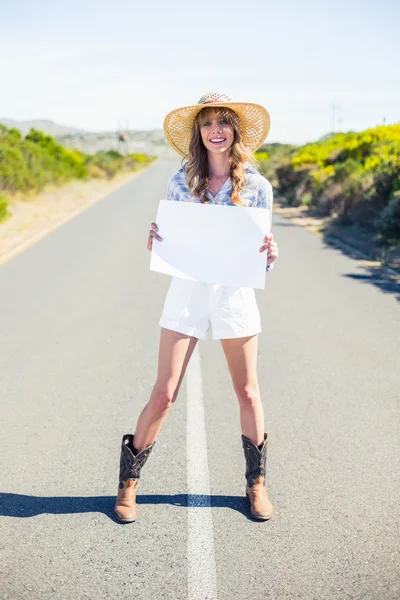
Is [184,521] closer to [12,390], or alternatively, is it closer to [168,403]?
[168,403]

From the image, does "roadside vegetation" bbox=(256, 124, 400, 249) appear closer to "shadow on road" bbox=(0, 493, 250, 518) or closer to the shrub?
the shrub

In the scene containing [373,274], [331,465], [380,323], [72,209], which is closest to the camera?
[331,465]

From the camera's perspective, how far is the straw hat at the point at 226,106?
3.39 meters

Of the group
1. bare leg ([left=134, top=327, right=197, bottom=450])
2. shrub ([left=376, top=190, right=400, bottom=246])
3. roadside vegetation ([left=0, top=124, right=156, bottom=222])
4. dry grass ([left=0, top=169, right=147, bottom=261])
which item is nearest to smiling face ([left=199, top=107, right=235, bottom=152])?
bare leg ([left=134, top=327, right=197, bottom=450])

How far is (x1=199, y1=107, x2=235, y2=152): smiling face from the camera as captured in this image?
132 inches

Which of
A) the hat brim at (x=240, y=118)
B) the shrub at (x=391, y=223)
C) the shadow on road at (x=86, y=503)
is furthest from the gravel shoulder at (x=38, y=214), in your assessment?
the hat brim at (x=240, y=118)

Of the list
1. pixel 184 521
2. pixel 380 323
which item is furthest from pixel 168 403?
pixel 380 323

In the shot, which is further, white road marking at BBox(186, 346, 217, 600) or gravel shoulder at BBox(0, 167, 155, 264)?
gravel shoulder at BBox(0, 167, 155, 264)

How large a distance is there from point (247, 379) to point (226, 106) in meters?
1.30

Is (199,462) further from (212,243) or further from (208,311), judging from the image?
(212,243)

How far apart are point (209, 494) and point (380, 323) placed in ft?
15.2

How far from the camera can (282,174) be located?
28906 millimetres

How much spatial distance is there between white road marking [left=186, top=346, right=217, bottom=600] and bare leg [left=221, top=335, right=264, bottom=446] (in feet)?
1.48

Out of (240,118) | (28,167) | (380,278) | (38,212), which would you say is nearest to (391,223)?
(380,278)
